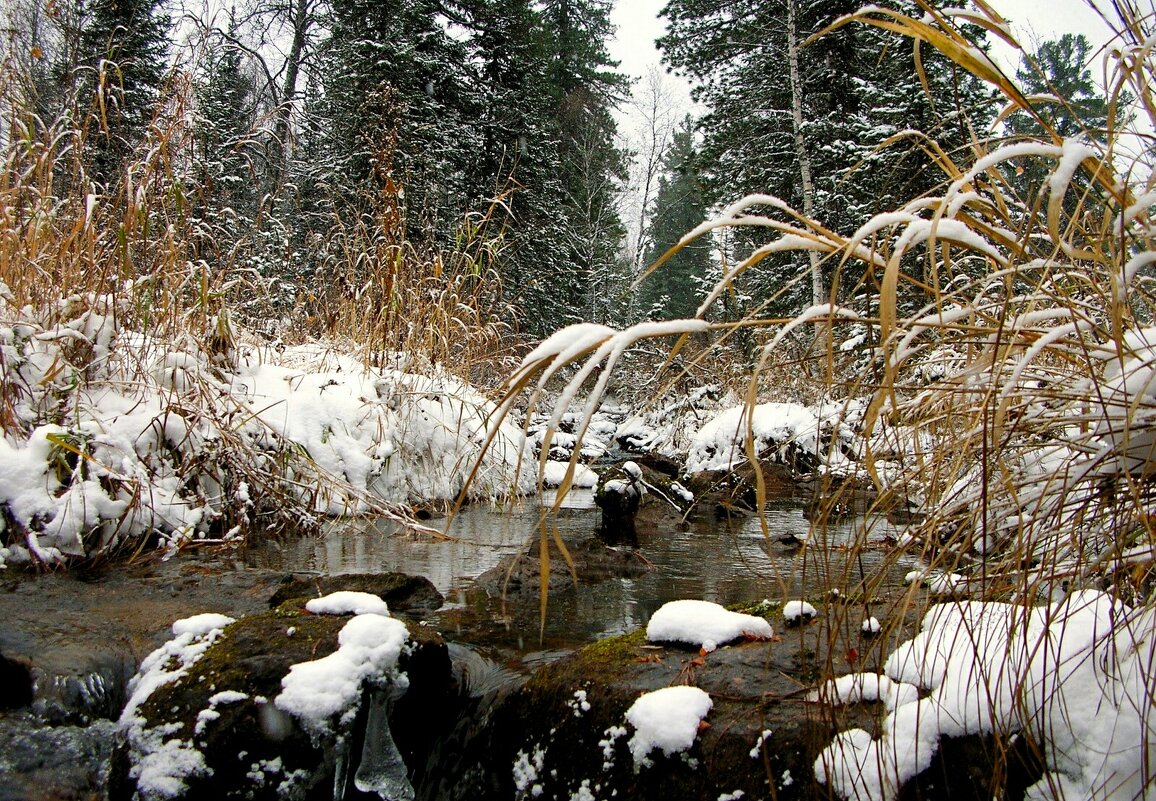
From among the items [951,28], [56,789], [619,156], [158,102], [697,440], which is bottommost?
[56,789]

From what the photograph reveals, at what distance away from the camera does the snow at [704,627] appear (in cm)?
152

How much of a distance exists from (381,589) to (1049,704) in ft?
6.20

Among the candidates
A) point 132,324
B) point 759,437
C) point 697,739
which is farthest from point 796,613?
point 759,437

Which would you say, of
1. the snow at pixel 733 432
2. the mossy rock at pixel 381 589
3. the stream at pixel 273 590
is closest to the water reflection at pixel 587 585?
the stream at pixel 273 590

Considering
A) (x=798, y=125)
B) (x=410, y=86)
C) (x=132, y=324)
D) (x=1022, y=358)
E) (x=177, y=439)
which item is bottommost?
(x=177, y=439)

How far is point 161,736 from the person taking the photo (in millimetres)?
1391

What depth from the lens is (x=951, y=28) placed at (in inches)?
35.5

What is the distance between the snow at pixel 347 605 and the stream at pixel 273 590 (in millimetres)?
300

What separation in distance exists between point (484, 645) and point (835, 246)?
1641 mm

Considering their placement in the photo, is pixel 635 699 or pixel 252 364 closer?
pixel 635 699

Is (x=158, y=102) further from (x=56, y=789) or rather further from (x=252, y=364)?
(x=56, y=789)

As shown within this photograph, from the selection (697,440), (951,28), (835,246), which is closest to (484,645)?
(835,246)

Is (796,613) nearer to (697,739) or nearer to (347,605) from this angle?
(697,739)

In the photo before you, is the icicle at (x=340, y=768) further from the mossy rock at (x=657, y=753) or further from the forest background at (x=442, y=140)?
the forest background at (x=442, y=140)
